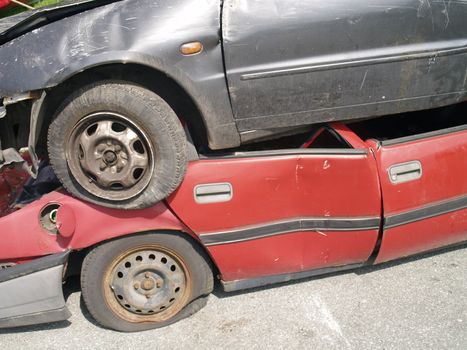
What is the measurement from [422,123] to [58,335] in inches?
108

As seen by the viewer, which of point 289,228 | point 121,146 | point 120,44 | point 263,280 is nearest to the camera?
point 120,44

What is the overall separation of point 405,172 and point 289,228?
72cm

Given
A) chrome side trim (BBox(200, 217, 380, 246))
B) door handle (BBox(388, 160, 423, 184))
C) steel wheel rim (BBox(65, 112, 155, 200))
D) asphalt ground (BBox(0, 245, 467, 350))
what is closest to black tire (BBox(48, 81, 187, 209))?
steel wheel rim (BBox(65, 112, 155, 200))

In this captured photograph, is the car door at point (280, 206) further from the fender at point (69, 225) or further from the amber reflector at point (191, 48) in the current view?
the amber reflector at point (191, 48)

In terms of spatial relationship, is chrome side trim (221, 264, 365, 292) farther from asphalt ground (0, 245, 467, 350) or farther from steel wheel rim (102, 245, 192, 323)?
steel wheel rim (102, 245, 192, 323)

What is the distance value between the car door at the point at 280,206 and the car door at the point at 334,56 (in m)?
0.23

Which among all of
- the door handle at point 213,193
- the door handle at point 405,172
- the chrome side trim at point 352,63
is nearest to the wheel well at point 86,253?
the door handle at point 213,193

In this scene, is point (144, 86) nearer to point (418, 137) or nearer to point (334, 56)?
point (334, 56)

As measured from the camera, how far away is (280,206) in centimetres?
276

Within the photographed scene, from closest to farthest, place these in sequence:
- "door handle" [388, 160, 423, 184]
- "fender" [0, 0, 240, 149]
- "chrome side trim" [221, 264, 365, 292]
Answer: "fender" [0, 0, 240, 149] → "door handle" [388, 160, 423, 184] → "chrome side trim" [221, 264, 365, 292]

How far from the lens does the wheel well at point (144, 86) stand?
2549 millimetres

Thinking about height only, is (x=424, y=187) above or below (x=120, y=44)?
below

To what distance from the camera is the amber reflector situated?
2492 millimetres

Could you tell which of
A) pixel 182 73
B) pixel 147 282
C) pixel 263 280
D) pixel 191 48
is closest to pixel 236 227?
pixel 263 280
